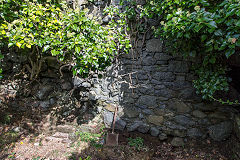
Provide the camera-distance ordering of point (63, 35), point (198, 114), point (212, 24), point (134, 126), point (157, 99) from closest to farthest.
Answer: point (212, 24) < point (63, 35) < point (198, 114) < point (157, 99) < point (134, 126)

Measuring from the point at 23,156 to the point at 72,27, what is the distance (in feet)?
7.57

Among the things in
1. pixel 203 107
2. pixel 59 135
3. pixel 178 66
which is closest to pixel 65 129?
pixel 59 135

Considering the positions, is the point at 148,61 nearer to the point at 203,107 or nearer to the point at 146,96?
the point at 146,96

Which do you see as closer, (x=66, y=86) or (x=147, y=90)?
(x=147, y=90)

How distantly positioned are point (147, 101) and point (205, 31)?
151 centimetres

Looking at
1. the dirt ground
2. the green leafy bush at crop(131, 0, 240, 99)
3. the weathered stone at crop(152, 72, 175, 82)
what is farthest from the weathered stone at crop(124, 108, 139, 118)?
the green leafy bush at crop(131, 0, 240, 99)

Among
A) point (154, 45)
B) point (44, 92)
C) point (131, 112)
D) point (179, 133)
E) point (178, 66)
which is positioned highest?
point (154, 45)

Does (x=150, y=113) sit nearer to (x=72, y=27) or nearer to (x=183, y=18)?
(x=183, y=18)

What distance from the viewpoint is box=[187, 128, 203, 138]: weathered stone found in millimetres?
2254

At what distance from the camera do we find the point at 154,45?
2.48 m

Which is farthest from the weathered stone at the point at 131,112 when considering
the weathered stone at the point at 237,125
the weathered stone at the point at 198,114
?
the weathered stone at the point at 237,125

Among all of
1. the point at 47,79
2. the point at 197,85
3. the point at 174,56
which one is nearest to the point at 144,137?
the point at 197,85

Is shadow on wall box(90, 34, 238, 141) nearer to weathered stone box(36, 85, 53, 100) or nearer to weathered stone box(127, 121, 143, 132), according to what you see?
weathered stone box(127, 121, 143, 132)

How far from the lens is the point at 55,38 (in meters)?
1.95
